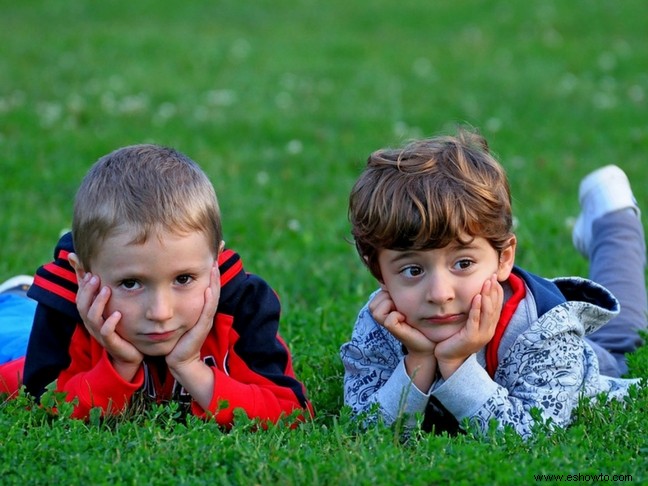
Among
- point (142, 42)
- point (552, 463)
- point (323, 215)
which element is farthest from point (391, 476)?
point (142, 42)

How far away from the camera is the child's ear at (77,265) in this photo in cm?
403

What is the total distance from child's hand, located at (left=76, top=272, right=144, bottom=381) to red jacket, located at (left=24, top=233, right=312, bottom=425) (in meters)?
0.18

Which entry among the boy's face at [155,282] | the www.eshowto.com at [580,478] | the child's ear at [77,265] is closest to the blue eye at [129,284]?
the boy's face at [155,282]

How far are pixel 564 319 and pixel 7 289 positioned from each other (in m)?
3.19

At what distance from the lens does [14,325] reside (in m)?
5.27

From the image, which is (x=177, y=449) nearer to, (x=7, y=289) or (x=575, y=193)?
(x=7, y=289)

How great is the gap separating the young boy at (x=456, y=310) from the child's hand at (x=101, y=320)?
995 mm

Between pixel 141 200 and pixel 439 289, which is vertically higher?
pixel 141 200

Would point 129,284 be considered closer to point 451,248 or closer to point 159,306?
point 159,306

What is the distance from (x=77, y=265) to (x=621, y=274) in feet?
9.92

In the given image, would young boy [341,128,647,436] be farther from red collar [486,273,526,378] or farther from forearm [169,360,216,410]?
forearm [169,360,216,410]

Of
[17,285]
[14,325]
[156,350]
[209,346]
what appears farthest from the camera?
[17,285]

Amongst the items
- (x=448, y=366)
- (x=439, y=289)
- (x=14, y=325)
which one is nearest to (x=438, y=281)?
(x=439, y=289)

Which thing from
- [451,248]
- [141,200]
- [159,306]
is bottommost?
[159,306]
